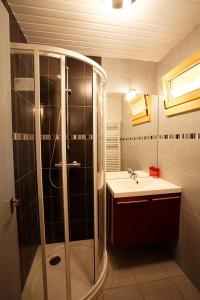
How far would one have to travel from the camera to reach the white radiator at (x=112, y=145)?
204cm

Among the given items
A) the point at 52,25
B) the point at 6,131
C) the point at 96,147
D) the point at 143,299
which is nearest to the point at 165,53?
the point at 52,25

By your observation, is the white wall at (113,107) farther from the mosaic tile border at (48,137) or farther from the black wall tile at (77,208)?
the black wall tile at (77,208)

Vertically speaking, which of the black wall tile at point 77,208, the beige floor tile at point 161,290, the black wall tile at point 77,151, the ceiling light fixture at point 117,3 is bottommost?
the beige floor tile at point 161,290

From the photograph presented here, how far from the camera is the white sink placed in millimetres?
1617

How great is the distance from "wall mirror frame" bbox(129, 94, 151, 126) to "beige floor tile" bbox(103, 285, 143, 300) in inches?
68.0

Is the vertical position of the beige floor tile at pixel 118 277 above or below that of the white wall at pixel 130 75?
below

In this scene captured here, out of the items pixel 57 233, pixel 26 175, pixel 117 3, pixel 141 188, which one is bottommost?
pixel 57 233

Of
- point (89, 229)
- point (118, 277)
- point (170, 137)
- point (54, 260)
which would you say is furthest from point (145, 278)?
point (170, 137)

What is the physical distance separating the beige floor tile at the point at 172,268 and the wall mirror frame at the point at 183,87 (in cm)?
161

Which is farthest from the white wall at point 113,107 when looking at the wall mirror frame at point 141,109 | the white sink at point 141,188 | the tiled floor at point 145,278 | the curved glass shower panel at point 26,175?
the tiled floor at point 145,278

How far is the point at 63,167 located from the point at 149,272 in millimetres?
1447

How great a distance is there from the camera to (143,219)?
166 cm

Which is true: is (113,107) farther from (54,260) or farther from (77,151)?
(54,260)

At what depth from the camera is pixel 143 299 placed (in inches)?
54.8
